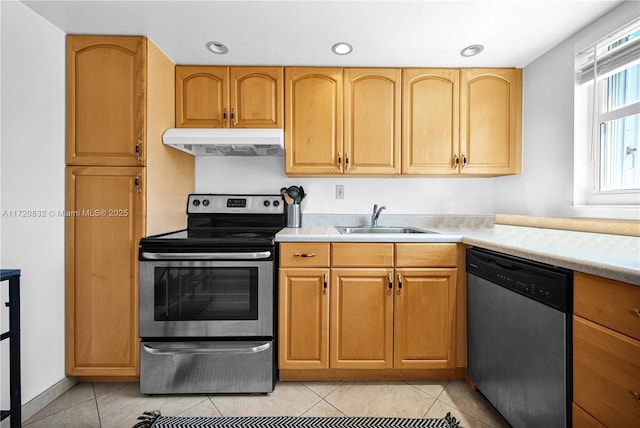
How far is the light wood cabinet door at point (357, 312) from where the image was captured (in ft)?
6.30

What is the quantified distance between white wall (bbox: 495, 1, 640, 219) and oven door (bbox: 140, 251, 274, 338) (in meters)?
1.76

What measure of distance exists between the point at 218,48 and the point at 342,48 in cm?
78

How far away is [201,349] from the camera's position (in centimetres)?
182

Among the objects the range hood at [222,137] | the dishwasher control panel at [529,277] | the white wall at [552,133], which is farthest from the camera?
the range hood at [222,137]

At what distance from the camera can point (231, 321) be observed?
1830 mm

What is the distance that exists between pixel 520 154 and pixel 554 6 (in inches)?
37.3

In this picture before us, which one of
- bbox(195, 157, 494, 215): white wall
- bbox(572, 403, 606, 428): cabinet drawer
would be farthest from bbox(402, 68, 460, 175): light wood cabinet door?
bbox(572, 403, 606, 428): cabinet drawer

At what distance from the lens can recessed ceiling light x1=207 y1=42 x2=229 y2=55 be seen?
6.57 feet

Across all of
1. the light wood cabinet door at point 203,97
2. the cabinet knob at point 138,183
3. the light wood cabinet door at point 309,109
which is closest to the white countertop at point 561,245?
the light wood cabinet door at point 309,109

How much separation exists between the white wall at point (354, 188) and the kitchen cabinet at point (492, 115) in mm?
355

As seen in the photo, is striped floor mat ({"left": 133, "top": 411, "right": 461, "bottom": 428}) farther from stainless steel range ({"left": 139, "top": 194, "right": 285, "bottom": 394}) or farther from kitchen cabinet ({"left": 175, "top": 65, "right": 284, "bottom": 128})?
kitchen cabinet ({"left": 175, "top": 65, "right": 284, "bottom": 128})

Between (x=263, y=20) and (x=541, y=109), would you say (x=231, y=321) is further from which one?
(x=541, y=109)

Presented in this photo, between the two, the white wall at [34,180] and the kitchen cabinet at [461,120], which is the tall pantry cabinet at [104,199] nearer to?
the white wall at [34,180]

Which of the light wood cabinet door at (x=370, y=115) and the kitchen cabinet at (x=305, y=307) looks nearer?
the kitchen cabinet at (x=305, y=307)
